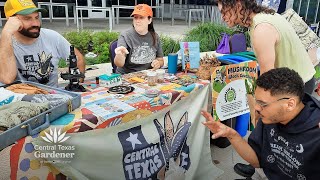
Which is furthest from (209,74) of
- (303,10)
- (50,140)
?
(303,10)

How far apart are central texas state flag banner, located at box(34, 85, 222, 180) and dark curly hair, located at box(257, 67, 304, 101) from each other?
911 millimetres

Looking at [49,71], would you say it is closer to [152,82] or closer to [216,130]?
[152,82]

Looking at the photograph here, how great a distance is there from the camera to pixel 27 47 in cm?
240

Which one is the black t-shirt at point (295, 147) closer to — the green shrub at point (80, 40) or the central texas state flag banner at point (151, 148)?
the central texas state flag banner at point (151, 148)

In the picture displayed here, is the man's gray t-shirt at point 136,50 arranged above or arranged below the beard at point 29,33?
below

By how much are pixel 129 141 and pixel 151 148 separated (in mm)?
239

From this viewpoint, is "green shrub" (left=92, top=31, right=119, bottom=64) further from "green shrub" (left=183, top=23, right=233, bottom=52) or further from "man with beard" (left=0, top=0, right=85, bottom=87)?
"man with beard" (left=0, top=0, right=85, bottom=87)

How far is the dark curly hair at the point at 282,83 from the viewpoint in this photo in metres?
1.49

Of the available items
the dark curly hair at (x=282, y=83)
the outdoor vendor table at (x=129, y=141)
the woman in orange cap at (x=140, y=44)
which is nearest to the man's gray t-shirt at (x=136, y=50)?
the woman in orange cap at (x=140, y=44)

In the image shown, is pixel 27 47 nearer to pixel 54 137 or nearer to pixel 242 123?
pixel 54 137

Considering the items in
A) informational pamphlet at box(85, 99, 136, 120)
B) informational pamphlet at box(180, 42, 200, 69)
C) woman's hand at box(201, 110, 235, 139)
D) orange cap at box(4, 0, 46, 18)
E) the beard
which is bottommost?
woman's hand at box(201, 110, 235, 139)

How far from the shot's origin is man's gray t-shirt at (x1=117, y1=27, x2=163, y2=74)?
3.20 m

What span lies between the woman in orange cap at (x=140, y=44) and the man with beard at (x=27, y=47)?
2.35 feet

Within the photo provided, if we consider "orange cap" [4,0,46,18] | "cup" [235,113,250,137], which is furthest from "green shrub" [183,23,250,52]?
"orange cap" [4,0,46,18]
